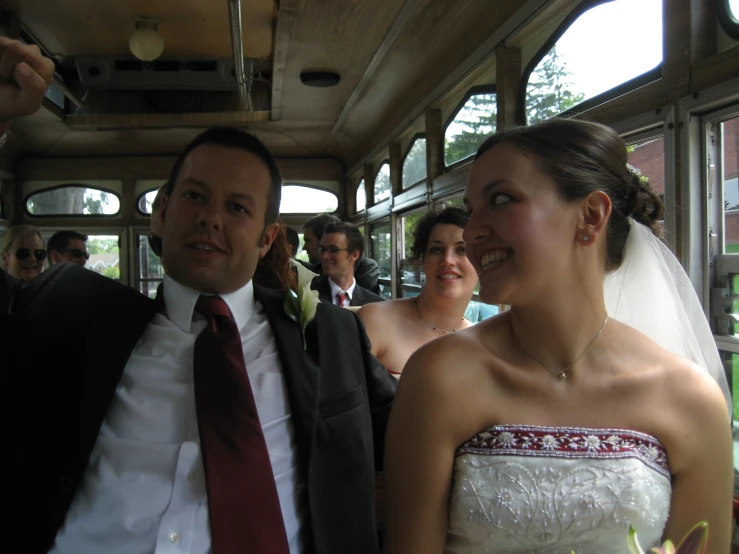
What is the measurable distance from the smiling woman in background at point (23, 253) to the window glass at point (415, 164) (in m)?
3.11

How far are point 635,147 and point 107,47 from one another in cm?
394

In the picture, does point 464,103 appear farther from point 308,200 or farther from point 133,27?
point 308,200

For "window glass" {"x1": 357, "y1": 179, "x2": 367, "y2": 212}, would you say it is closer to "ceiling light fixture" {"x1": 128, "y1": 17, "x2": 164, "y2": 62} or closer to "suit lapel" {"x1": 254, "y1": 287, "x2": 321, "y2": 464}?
"ceiling light fixture" {"x1": 128, "y1": 17, "x2": 164, "y2": 62}

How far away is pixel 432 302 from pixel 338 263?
1.60 m

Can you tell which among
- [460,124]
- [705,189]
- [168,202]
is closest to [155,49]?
[460,124]

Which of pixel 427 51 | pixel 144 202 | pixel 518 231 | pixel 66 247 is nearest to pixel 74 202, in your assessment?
pixel 144 202

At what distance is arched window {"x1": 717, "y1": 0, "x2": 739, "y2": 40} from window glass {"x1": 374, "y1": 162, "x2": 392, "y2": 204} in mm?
4271

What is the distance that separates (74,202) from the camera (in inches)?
291

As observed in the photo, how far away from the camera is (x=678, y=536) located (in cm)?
123

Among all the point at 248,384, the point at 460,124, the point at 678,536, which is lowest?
the point at 678,536

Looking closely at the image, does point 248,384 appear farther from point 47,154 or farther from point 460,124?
point 47,154

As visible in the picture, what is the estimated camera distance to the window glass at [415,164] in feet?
16.3

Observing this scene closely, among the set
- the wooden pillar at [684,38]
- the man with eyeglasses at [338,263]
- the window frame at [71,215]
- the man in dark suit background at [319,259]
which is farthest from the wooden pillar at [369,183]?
the wooden pillar at [684,38]

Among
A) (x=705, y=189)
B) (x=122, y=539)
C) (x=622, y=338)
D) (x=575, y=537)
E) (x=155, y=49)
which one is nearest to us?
(x=122, y=539)
